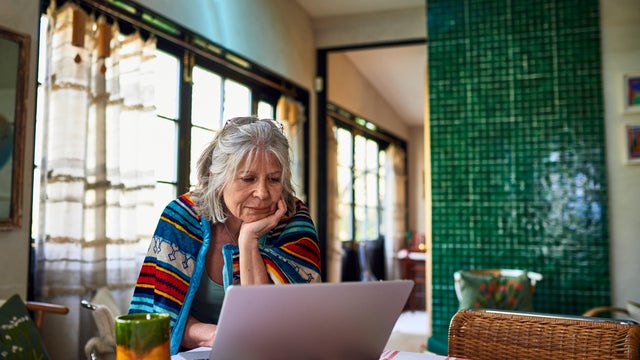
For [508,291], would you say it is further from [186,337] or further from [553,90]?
[186,337]

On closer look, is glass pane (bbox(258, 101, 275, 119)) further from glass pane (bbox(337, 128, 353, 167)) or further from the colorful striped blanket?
the colorful striped blanket

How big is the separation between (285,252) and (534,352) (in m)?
0.65

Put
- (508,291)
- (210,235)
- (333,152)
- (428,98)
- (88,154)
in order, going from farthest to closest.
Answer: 1. (333,152)
2. (428,98)
3. (508,291)
4. (88,154)
5. (210,235)

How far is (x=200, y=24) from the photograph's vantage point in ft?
12.6

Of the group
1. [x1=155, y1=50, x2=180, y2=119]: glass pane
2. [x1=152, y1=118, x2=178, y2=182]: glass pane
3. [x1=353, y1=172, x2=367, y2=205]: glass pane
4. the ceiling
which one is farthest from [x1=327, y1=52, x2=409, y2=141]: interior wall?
[x1=152, y1=118, x2=178, y2=182]: glass pane

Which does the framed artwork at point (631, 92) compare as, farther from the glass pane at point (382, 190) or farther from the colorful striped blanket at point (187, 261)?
the glass pane at point (382, 190)

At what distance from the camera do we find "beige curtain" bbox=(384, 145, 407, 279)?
8234mm

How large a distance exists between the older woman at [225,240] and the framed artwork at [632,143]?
339cm

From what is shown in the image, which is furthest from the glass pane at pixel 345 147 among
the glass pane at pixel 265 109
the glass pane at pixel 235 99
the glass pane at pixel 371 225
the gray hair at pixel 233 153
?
the gray hair at pixel 233 153

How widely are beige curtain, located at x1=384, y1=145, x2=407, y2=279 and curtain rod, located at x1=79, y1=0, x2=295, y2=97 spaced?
3.64m

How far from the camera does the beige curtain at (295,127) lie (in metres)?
4.89

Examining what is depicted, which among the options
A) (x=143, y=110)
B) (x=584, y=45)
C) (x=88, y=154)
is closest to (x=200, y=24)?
(x=143, y=110)

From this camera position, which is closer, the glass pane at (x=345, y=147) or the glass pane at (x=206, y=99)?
the glass pane at (x=206, y=99)

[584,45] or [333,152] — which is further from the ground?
[584,45]
